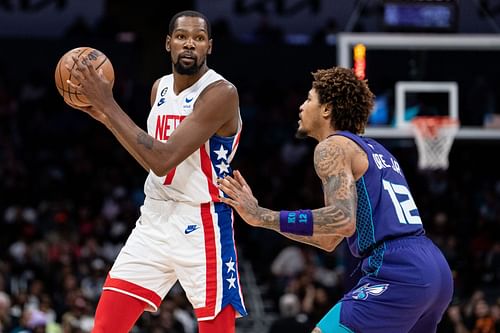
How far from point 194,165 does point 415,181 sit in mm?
12504

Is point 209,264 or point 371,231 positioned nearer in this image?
point 371,231

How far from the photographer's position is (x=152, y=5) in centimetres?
1894

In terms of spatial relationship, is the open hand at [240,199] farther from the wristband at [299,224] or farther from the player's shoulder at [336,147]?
the player's shoulder at [336,147]

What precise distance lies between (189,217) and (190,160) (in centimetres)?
31

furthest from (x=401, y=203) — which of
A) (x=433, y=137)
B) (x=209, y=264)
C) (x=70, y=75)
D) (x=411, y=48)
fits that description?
(x=411, y=48)

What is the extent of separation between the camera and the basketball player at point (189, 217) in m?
5.23

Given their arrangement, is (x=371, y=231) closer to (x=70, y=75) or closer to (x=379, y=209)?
(x=379, y=209)

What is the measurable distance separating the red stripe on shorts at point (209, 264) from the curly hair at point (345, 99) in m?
0.87

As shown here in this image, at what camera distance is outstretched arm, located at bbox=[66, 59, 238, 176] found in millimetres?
4992

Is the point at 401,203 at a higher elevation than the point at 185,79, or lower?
lower

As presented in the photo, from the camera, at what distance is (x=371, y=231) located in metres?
4.82

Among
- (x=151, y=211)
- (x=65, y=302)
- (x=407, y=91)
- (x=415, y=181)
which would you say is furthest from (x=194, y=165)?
(x=415, y=181)

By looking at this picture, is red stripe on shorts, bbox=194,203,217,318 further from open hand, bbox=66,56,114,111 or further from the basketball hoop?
the basketball hoop

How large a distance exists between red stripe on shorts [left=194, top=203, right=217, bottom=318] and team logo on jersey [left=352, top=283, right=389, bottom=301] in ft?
2.77
